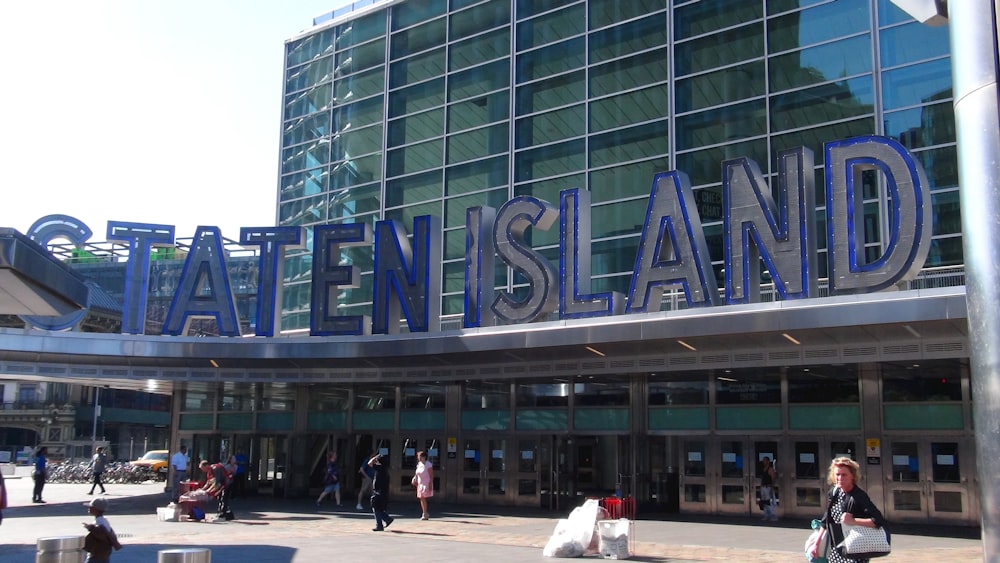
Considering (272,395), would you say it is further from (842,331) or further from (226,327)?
(842,331)

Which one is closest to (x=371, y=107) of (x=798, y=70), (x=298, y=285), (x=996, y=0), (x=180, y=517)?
(x=298, y=285)

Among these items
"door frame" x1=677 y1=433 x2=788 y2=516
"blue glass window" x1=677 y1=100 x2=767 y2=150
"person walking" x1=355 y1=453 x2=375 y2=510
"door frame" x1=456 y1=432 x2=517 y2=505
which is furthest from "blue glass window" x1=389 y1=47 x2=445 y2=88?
"door frame" x1=677 y1=433 x2=788 y2=516

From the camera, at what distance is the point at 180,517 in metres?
24.0

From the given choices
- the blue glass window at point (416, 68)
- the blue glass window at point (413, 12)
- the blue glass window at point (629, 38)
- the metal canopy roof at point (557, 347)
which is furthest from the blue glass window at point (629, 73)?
the metal canopy roof at point (557, 347)

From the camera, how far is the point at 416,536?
20172 millimetres

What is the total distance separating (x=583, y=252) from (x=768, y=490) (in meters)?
7.29

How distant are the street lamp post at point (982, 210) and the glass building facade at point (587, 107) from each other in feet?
73.4

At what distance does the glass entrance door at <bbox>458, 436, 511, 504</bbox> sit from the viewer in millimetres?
29625

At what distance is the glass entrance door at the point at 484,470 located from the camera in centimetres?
2962

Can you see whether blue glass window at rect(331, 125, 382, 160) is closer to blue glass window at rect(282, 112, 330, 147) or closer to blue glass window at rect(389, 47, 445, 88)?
blue glass window at rect(282, 112, 330, 147)

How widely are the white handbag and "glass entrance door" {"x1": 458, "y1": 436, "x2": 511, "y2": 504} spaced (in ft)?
70.8

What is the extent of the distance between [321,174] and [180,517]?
1906 cm

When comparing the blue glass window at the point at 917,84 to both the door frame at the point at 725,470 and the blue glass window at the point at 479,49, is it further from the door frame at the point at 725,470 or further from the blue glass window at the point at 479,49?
the blue glass window at the point at 479,49

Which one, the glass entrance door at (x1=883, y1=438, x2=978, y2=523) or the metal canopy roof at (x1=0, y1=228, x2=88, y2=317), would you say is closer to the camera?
the metal canopy roof at (x1=0, y1=228, x2=88, y2=317)
